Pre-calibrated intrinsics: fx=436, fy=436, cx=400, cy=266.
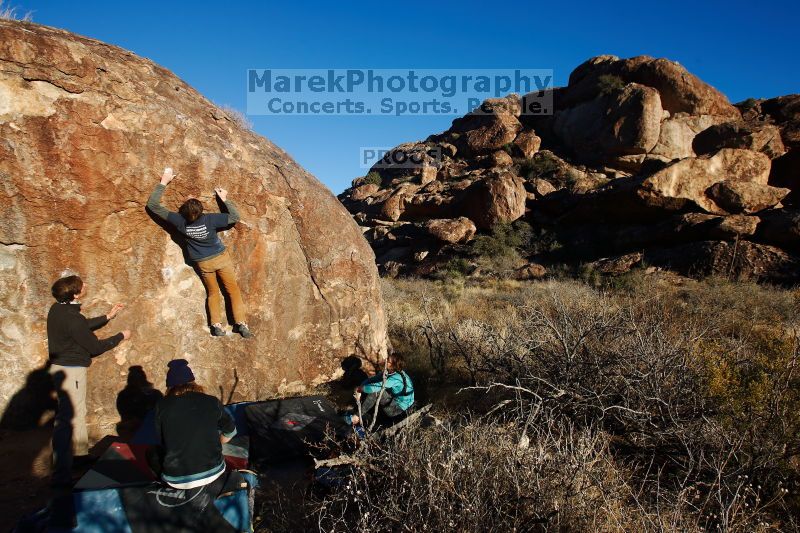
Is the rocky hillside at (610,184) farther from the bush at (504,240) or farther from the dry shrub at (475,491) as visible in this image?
the dry shrub at (475,491)

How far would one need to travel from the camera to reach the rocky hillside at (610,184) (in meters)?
12.5

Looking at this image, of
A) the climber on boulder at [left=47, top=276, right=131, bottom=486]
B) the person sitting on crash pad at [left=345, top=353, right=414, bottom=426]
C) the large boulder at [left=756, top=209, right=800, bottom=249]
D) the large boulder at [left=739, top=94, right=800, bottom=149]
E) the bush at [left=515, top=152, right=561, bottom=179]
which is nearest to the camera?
the climber on boulder at [left=47, top=276, right=131, bottom=486]

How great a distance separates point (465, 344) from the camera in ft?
20.3

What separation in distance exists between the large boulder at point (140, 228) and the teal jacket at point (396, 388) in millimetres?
1144

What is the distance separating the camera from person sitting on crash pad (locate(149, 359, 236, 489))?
7.87ft

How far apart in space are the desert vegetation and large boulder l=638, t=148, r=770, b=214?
27.7 feet

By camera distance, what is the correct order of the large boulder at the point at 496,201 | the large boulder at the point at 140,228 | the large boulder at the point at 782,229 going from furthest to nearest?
the large boulder at the point at 496,201
the large boulder at the point at 782,229
the large boulder at the point at 140,228

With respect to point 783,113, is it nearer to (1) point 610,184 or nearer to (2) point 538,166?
(2) point 538,166

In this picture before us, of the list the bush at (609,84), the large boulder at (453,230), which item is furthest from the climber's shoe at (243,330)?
the bush at (609,84)

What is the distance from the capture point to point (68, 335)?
11.0ft

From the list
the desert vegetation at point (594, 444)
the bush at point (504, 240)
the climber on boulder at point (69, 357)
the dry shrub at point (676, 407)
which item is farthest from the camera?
the bush at point (504, 240)

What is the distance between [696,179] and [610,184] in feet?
9.29

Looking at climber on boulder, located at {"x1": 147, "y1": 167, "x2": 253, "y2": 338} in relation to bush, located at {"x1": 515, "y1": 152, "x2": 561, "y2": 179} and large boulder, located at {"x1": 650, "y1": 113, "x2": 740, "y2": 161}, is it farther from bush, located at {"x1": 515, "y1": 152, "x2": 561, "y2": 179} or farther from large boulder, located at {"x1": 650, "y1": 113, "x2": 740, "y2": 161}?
large boulder, located at {"x1": 650, "y1": 113, "x2": 740, "y2": 161}

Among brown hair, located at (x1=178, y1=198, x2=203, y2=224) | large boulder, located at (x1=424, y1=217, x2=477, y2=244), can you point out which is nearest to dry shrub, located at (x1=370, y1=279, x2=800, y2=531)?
brown hair, located at (x1=178, y1=198, x2=203, y2=224)
